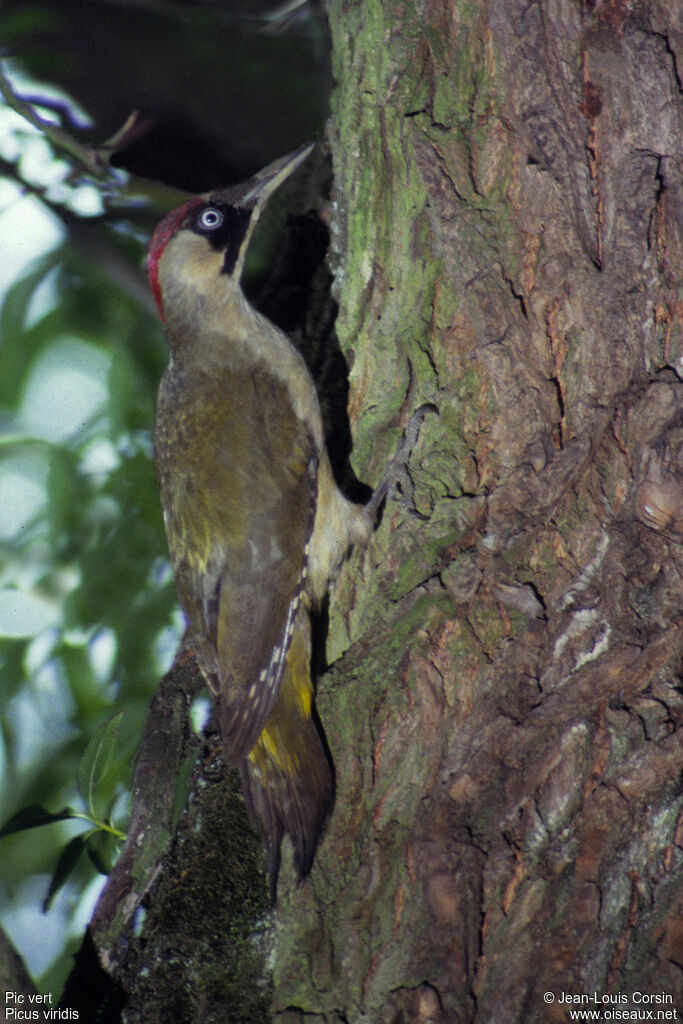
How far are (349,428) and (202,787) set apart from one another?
91 cm

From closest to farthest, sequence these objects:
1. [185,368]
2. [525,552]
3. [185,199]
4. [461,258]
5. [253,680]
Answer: [525,552]
[461,258]
[253,680]
[185,368]
[185,199]

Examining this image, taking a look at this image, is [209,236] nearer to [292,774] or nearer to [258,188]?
[258,188]

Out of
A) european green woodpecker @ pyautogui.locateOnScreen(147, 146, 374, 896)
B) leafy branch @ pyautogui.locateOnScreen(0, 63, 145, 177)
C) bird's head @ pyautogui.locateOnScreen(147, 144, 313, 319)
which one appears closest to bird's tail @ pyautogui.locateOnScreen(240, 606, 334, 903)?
european green woodpecker @ pyautogui.locateOnScreen(147, 146, 374, 896)

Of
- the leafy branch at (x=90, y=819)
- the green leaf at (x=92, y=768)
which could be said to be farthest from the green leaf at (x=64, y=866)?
the green leaf at (x=92, y=768)

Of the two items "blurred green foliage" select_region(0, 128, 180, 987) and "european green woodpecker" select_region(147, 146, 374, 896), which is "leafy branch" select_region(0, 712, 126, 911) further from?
"european green woodpecker" select_region(147, 146, 374, 896)

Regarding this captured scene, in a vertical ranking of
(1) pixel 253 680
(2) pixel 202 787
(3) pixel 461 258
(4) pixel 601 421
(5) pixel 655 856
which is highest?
(3) pixel 461 258

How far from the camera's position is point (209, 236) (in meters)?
2.09

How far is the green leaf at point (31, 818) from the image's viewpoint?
6.30 feet

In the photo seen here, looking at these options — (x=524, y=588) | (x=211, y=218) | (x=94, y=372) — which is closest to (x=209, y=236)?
(x=211, y=218)

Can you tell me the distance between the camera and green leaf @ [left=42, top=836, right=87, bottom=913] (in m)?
1.88

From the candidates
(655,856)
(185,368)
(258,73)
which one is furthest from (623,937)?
(258,73)

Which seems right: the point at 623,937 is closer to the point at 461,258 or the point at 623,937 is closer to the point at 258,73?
the point at 461,258

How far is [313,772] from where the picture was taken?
1471 mm

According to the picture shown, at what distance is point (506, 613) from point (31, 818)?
1.36 meters
